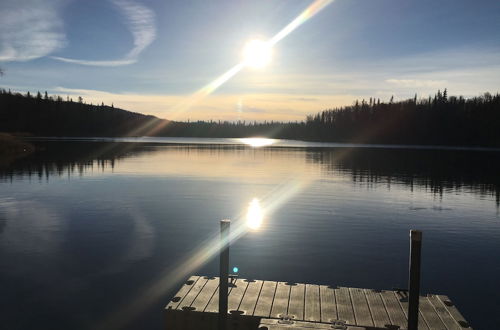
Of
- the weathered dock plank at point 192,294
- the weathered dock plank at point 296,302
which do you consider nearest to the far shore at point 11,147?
the weathered dock plank at point 192,294

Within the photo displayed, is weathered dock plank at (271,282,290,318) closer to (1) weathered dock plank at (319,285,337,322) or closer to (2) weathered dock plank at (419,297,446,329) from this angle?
(1) weathered dock plank at (319,285,337,322)

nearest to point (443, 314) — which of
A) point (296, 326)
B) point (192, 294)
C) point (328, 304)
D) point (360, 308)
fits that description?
point (360, 308)

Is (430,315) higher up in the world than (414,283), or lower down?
lower down

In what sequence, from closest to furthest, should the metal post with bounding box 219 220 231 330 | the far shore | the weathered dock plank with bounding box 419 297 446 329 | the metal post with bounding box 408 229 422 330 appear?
the metal post with bounding box 408 229 422 330, the weathered dock plank with bounding box 419 297 446 329, the metal post with bounding box 219 220 231 330, the far shore

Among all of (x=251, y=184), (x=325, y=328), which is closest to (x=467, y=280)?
(x=325, y=328)

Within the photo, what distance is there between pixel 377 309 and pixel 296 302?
2165mm

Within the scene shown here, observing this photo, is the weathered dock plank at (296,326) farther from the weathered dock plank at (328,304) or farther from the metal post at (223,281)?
the metal post at (223,281)

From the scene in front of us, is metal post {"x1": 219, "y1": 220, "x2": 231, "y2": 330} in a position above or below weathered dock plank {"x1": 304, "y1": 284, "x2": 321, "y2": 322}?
above

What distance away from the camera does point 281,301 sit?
1140 centimetres

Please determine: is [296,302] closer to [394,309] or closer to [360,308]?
[360,308]

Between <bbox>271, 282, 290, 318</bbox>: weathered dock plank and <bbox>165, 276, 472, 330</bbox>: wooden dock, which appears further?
<bbox>271, 282, 290, 318</bbox>: weathered dock plank

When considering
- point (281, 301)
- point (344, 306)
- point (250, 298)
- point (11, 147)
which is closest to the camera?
point (344, 306)

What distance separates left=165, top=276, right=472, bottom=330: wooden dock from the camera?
10.2m

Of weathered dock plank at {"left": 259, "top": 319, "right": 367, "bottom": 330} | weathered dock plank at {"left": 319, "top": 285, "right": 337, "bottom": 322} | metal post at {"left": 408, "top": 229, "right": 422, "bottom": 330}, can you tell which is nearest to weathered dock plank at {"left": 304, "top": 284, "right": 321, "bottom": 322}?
weathered dock plank at {"left": 319, "top": 285, "right": 337, "bottom": 322}
